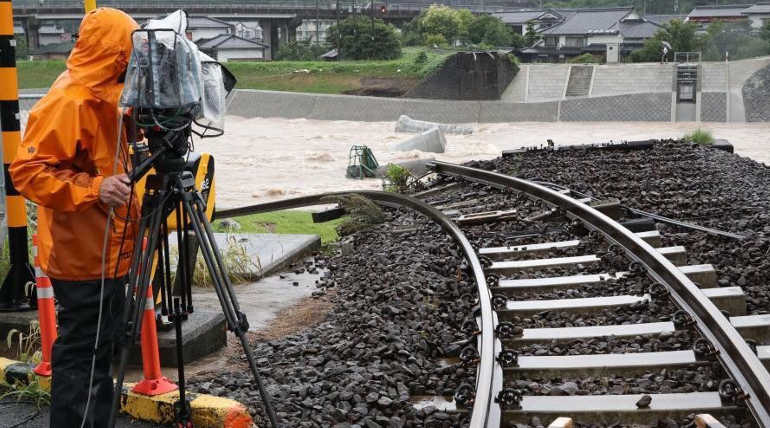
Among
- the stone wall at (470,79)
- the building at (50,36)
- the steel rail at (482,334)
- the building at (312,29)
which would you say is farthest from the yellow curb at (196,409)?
the building at (50,36)

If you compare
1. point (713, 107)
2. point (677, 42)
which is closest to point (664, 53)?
point (677, 42)

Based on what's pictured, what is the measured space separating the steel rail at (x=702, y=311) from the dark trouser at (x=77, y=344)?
103 inches

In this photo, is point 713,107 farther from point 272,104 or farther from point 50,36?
point 50,36

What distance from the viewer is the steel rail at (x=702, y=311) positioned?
399 cm

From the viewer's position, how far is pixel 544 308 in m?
5.51

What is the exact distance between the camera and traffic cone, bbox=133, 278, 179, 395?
4047 millimetres

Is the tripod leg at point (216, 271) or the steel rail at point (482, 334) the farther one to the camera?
the steel rail at point (482, 334)

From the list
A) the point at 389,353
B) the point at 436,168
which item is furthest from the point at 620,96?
the point at 389,353

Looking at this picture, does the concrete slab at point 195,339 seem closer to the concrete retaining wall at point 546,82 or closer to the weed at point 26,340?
the weed at point 26,340

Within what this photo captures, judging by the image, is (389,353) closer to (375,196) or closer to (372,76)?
(375,196)

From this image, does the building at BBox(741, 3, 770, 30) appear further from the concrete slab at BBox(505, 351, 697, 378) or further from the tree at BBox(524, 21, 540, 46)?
the concrete slab at BBox(505, 351, 697, 378)

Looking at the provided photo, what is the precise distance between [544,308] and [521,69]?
3689cm

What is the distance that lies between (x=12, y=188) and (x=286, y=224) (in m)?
5.91

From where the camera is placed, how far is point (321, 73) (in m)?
44.6
